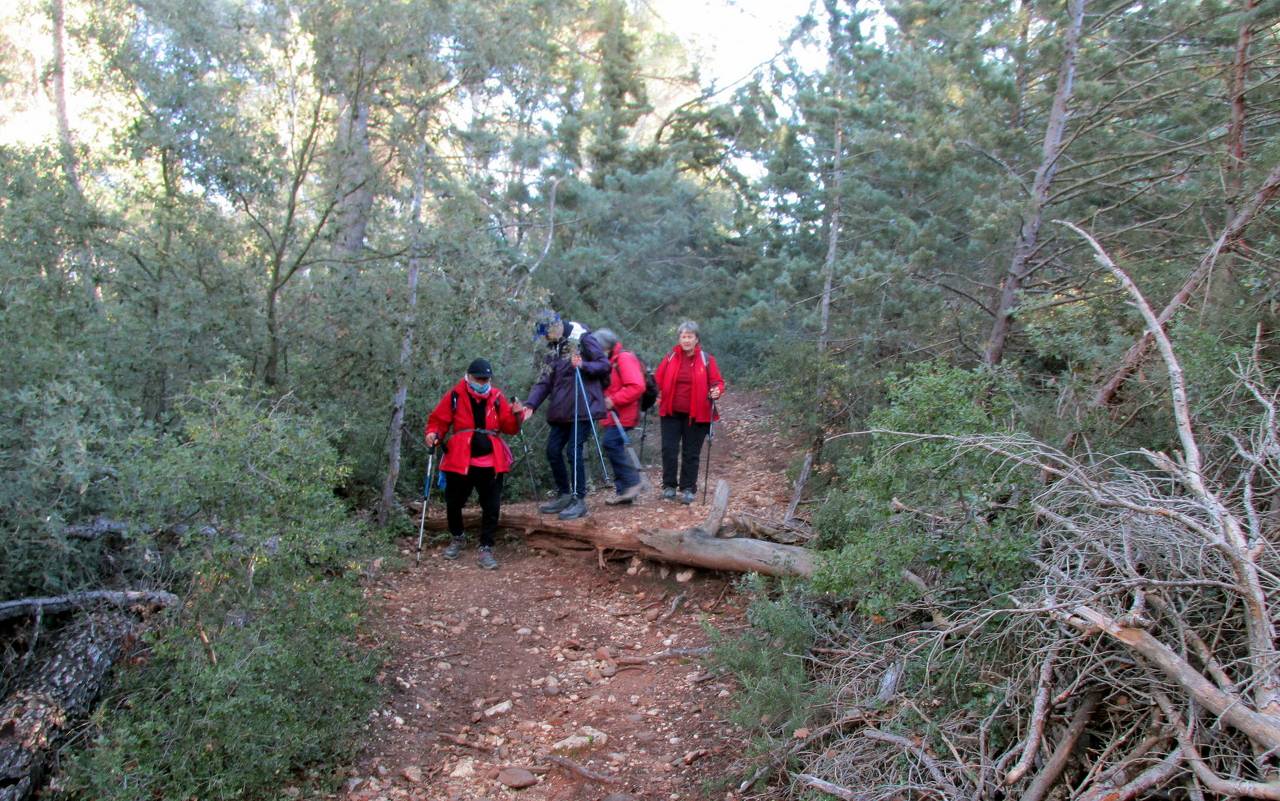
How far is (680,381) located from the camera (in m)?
8.12

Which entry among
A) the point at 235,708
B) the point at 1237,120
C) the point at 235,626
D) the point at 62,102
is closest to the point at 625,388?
the point at 235,626

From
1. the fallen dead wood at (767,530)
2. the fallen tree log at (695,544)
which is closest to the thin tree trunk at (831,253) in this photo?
the fallen dead wood at (767,530)

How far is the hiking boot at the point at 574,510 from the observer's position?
784 cm

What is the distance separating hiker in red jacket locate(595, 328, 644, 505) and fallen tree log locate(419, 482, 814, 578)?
2.47ft

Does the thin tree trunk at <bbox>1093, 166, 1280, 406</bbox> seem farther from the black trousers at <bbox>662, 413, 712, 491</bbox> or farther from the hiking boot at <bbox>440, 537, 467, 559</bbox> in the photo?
the hiking boot at <bbox>440, 537, 467, 559</bbox>

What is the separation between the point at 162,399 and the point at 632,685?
4.90m

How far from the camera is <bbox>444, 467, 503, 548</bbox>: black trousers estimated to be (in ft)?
24.8

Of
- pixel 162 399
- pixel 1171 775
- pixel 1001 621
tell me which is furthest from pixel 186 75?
pixel 1171 775

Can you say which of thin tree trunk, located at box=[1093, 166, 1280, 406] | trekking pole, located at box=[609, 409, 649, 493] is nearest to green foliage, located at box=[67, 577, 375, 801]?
trekking pole, located at box=[609, 409, 649, 493]

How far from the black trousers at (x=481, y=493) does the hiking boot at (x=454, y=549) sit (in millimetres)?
177

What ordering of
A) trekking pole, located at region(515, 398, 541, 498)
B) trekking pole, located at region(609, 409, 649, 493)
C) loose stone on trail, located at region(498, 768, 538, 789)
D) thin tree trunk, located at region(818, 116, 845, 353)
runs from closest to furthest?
loose stone on trail, located at region(498, 768, 538, 789), trekking pole, located at region(609, 409, 649, 493), trekking pole, located at region(515, 398, 541, 498), thin tree trunk, located at region(818, 116, 845, 353)

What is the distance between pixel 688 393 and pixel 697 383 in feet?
0.46

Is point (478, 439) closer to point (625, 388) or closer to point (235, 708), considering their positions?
point (625, 388)

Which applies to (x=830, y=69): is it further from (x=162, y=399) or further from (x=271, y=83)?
(x=162, y=399)
